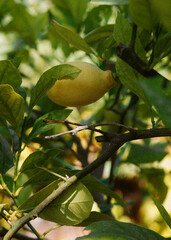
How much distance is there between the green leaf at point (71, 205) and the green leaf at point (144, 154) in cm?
26

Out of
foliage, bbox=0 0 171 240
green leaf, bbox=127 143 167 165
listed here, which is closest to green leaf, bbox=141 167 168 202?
foliage, bbox=0 0 171 240

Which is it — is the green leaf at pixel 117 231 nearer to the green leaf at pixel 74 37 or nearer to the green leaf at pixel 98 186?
the green leaf at pixel 98 186

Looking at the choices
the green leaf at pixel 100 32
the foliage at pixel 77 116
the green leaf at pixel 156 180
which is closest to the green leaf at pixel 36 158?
the foliage at pixel 77 116

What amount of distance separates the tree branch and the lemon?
13cm

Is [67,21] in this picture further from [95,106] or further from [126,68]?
[126,68]

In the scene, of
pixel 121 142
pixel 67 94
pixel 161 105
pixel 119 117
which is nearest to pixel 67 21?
pixel 119 117

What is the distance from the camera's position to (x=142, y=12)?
1.33ft

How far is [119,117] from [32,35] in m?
0.36

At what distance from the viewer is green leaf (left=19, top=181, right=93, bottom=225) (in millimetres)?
549

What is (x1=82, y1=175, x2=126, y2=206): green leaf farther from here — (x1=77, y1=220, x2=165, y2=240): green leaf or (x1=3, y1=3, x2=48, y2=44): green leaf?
(x1=3, y1=3, x2=48, y2=44): green leaf

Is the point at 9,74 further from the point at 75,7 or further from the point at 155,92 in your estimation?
the point at 75,7

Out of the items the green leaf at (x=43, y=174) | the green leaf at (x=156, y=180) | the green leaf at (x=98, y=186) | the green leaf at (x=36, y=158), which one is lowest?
the green leaf at (x=156, y=180)

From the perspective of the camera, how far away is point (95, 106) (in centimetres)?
133

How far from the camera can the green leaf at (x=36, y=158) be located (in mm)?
588
